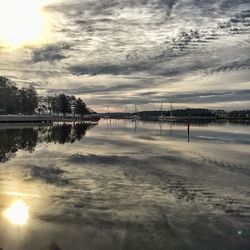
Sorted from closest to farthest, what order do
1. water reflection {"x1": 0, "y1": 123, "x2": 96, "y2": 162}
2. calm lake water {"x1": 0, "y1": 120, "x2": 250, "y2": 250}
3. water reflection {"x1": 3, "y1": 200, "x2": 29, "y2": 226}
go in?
calm lake water {"x1": 0, "y1": 120, "x2": 250, "y2": 250}
water reflection {"x1": 3, "y1": 200, "x2": 29, "y2": 226}
water reflection {"x1": 0, "y1": 123, "x2": 96, "y2": 162}

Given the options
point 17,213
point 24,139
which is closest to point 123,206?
point 17,213

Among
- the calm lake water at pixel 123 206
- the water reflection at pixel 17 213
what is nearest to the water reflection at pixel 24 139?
the calm lake water at pixel 123 206

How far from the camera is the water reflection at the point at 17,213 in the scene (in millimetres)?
9945

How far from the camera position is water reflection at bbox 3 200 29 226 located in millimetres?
9945

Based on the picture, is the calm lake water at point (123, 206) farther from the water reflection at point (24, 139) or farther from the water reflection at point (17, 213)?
the water reflection at point (24, 139)

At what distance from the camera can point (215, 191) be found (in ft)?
46.6

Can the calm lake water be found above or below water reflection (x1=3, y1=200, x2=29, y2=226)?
below

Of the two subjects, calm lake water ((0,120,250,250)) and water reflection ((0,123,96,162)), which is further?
water reflection ((0,123,96,162))

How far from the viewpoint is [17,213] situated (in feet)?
35.3

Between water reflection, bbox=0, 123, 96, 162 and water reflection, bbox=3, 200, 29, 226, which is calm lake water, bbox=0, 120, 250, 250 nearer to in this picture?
water reflection, bbox=3, 200, 29, 226

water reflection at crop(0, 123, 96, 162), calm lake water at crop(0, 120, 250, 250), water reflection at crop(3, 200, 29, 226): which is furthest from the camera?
water reflection at crop(0, 123, 96, 162)

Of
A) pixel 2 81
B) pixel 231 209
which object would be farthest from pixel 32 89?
pixel 231 209

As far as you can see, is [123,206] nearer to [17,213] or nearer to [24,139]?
[17,213]

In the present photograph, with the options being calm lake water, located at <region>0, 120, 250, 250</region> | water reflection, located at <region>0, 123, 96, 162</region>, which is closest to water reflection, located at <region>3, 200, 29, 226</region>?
calm lake water, located at <region>0, 120, 250, 250</region>
